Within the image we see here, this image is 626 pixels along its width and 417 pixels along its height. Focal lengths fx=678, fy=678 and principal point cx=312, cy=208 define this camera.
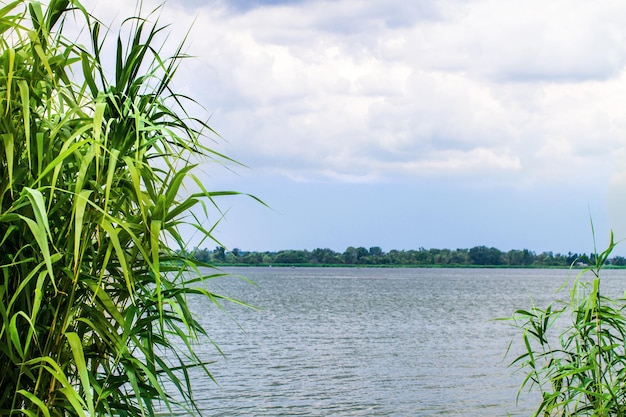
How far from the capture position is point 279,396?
534 inches

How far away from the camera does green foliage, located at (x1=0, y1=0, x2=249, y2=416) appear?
284 cm

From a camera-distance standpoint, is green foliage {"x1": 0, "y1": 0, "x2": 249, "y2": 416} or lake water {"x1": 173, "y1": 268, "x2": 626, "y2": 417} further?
lake water {"x1": 173, "y1": 268, "x2": 626, "y2": 417}

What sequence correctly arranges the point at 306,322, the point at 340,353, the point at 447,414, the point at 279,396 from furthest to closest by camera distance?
the point at 306,322 → the point at 340,353 → the point at 279,396 → the point at 447,414

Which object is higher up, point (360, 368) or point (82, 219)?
point (82, 219)

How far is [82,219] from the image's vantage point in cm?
275

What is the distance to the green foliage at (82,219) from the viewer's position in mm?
2838

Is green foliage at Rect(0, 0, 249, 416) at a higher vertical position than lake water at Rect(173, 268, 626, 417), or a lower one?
higher

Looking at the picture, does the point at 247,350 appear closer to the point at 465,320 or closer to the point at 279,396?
the point at 279,396

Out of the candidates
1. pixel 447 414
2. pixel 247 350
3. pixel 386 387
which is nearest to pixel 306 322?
pixel 247 350

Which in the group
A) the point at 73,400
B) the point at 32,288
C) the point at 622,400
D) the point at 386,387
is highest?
the point at 32,288

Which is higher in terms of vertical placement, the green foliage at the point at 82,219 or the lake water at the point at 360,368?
the green foliage at the point at 82,219

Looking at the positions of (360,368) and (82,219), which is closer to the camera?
(82,219)

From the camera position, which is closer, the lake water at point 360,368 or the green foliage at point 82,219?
the green foliage at point 82,219

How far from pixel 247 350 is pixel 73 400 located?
18.6 meters
